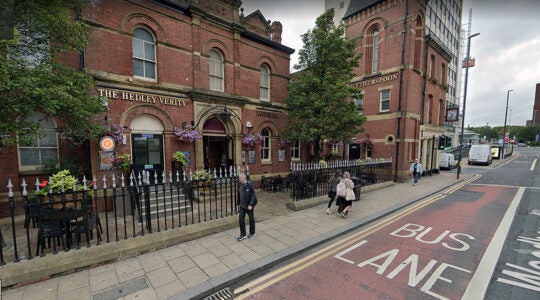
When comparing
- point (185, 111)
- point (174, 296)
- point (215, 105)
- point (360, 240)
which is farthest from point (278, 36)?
point (174, 296)

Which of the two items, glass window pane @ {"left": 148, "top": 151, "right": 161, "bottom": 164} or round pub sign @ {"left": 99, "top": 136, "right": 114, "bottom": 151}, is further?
glass window pane @ {"left": 148, "top": 151, "right": 161, "bottom": 164}

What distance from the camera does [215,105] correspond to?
32.5ft

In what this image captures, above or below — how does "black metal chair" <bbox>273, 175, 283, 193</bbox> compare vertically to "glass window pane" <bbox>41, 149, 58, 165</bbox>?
below

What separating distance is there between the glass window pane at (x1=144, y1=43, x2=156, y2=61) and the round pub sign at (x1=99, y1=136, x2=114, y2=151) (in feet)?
12.3

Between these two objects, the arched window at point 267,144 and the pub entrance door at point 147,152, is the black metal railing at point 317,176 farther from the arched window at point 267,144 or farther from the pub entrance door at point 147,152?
the pub entrance door at point 147,152

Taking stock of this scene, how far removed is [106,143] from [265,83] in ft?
27.6

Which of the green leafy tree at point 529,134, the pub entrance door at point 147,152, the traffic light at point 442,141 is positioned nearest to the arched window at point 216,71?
the pub entrance door at point 147,152

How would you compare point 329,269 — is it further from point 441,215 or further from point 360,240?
point 441,215

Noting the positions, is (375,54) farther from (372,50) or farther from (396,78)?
(396,78)

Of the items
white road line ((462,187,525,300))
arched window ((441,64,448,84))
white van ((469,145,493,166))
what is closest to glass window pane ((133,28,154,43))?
white road line ((462,187,525,300))

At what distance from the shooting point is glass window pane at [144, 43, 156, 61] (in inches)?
332

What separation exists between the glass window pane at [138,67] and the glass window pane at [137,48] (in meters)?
0.23

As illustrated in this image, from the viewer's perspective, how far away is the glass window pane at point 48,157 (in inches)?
274

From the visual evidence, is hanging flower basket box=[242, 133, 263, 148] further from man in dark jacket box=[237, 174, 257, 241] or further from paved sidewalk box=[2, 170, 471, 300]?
man in dark jacket box=[237, 174, 257, 241]
